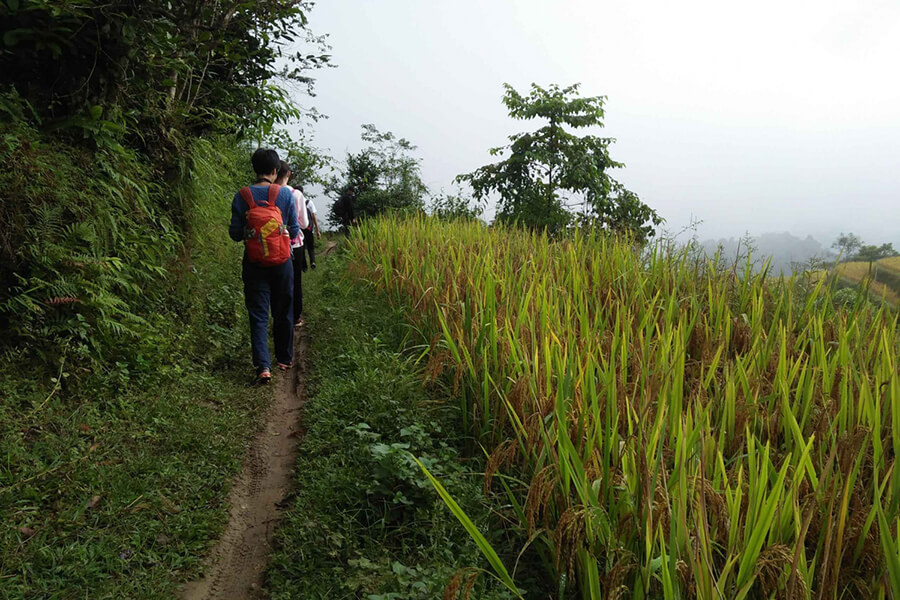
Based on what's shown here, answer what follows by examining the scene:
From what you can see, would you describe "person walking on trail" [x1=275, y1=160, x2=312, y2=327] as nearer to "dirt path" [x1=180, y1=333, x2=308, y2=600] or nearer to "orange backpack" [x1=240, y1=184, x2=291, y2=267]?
"orange backpack" [x1=240, y1=184, x2=291, y2=267]

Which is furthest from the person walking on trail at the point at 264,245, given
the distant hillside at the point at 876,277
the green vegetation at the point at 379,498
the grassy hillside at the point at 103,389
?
the distant hillside at the point at 876,277

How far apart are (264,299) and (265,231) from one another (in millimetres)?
647

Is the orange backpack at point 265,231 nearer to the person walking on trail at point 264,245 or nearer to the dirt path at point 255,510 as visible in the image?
the person walking on trail at point 264,245

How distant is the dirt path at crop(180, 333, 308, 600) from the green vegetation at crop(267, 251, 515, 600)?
10cm

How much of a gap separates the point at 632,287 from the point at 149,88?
16.3 feet

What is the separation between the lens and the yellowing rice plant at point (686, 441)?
5.68 feet

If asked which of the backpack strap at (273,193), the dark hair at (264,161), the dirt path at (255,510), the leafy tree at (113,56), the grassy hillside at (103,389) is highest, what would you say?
the leafy tree at (113,56)

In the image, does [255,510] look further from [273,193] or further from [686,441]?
[273,193]

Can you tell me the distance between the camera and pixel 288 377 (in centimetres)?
486

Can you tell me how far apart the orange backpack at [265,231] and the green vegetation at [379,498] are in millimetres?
1182

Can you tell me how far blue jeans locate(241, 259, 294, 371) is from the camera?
4.61 meters

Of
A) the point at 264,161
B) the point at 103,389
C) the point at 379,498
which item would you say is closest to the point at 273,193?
the point at 264,161

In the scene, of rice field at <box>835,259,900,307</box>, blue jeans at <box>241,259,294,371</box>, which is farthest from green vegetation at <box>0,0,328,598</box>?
rice field at <box>835,259,900,307</box>

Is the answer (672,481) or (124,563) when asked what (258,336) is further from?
(672,481)
